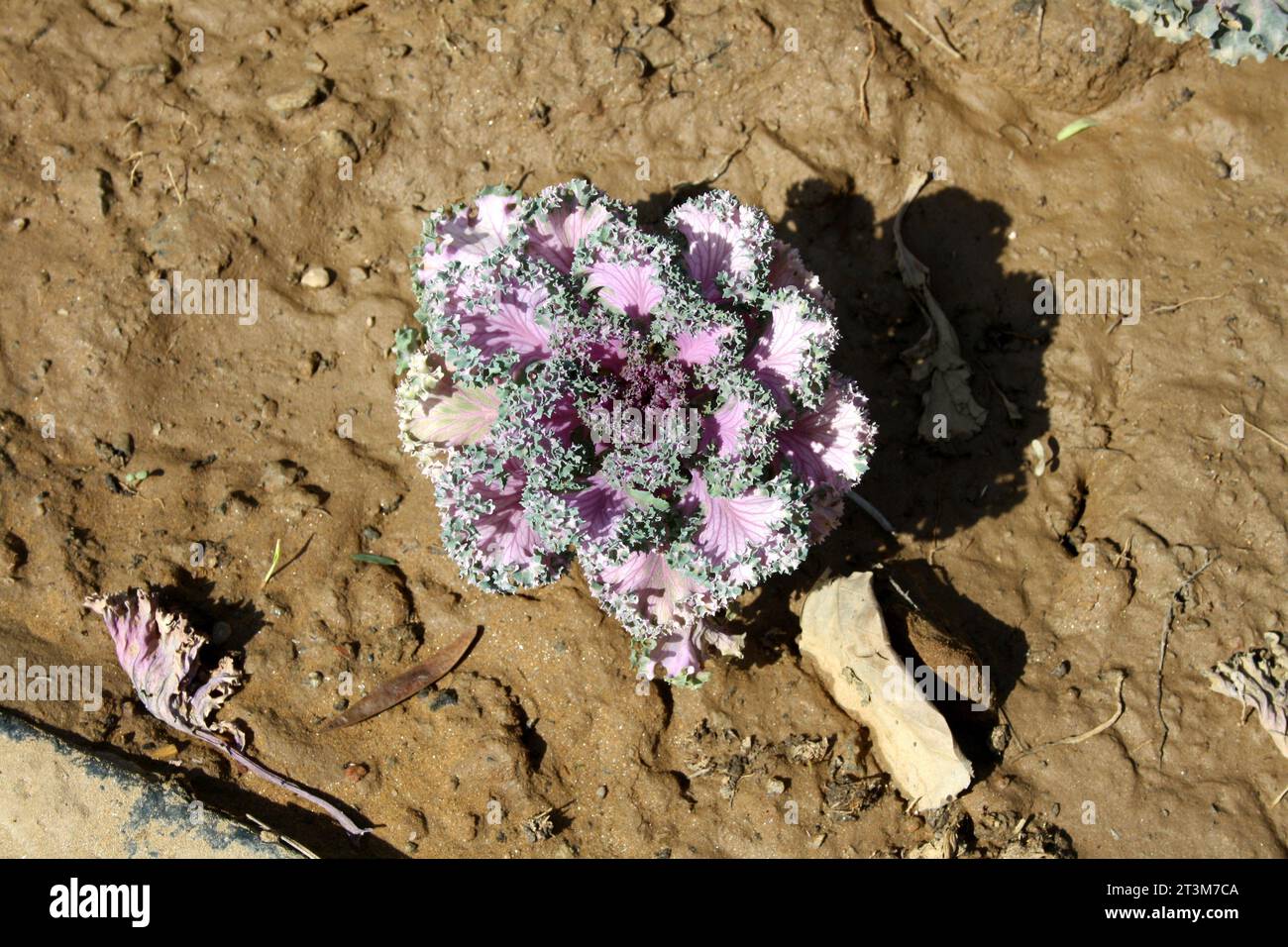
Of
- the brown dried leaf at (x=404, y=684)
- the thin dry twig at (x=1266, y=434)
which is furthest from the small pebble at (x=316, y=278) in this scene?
the thin dry twig at (x=1266, y=434)

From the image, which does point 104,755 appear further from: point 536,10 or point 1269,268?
point 1269,268

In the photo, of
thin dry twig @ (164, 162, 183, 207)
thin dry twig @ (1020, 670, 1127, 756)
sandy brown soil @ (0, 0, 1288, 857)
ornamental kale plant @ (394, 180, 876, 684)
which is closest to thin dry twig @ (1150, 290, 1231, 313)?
sandy brown soil @ (0, 0, 1288, 857)

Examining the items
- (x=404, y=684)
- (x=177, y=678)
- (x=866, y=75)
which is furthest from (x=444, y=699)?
(x=866, y=75)

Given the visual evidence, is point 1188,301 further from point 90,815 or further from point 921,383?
point 90,815

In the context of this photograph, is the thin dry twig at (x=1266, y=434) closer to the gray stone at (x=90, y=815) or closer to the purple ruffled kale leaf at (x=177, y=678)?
the purple ruffled kale leaf at (x=177, y=678)

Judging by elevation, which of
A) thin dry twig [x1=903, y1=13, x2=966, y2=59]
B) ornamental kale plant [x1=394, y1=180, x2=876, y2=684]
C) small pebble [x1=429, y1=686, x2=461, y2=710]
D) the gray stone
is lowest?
the gray stone

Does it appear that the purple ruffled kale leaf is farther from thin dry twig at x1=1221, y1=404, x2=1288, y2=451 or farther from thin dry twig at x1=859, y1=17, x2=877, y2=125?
thin dry twig at x1=1221, y1=404, x2=1288, y2=451
